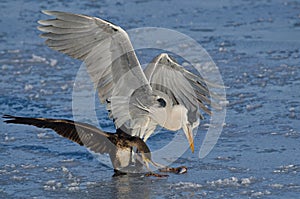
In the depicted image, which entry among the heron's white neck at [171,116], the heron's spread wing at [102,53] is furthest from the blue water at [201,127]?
the heron's spread wing at [102,53]

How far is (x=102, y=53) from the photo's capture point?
18.4ft

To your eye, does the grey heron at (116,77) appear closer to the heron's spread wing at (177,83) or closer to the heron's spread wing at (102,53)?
the heron's spread wing at (102,53)

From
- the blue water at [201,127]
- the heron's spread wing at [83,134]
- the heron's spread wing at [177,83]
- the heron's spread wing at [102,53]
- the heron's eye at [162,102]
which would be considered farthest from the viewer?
the heron's spread wing at [177,83]

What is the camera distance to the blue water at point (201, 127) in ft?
16.6

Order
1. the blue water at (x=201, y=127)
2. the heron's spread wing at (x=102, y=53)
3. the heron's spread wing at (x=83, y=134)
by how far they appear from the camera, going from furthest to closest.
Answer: the heron's spread wing at (x=102, y=53) < the heron's spread wing at (x=83, y=134) < the blue water at (x=201, y=127)

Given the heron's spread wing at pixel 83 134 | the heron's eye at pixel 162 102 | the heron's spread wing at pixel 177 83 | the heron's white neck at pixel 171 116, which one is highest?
the heron's spread wing at pixel 177 83

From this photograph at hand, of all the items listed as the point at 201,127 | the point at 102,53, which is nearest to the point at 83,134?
the point at 102,53

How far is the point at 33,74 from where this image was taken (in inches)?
309

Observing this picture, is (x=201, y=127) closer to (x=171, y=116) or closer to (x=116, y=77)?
(x=171, y=116)

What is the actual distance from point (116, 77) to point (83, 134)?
57 cm

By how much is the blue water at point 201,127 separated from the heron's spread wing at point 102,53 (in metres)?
0.59

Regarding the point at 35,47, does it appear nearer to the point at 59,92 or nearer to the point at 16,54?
the point at 16,54

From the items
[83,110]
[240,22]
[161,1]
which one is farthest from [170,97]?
[161,1]

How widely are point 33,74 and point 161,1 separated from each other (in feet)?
11.6
